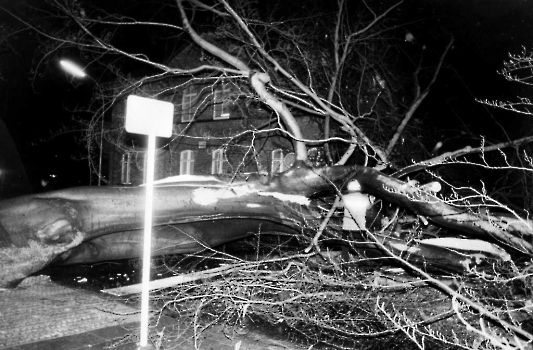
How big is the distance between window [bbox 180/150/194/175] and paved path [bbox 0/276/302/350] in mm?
18099

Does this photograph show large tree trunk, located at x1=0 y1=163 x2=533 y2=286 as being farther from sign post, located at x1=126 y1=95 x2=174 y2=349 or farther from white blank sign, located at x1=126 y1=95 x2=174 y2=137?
white blank sign, located at x1=126 y1=95 x2=174 y2=137

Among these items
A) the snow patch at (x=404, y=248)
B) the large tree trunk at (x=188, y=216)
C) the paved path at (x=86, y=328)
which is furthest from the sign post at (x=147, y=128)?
the snow patch at (x=404, y=248)

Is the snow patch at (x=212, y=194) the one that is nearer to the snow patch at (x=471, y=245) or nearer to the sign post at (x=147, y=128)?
the sign post at (x=147, y=128)

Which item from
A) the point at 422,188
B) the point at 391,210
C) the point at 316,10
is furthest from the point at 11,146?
the point at 422,188

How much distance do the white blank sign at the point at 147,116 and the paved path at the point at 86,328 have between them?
2190 millimetres

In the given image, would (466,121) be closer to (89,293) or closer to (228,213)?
(228,213)

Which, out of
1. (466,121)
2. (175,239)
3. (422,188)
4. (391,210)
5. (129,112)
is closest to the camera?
(129,112)

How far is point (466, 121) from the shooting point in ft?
46.9

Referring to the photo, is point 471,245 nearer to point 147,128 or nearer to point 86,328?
point 147,128

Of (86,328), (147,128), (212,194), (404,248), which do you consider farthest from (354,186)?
(86,328)

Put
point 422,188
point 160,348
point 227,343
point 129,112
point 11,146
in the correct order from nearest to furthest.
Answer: point 129,112
point 160,348
point 227,343
point 422,188
point 11,146

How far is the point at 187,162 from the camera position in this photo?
82.8ft

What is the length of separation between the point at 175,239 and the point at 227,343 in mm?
3188

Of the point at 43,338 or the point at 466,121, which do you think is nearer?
the point at 43,338
